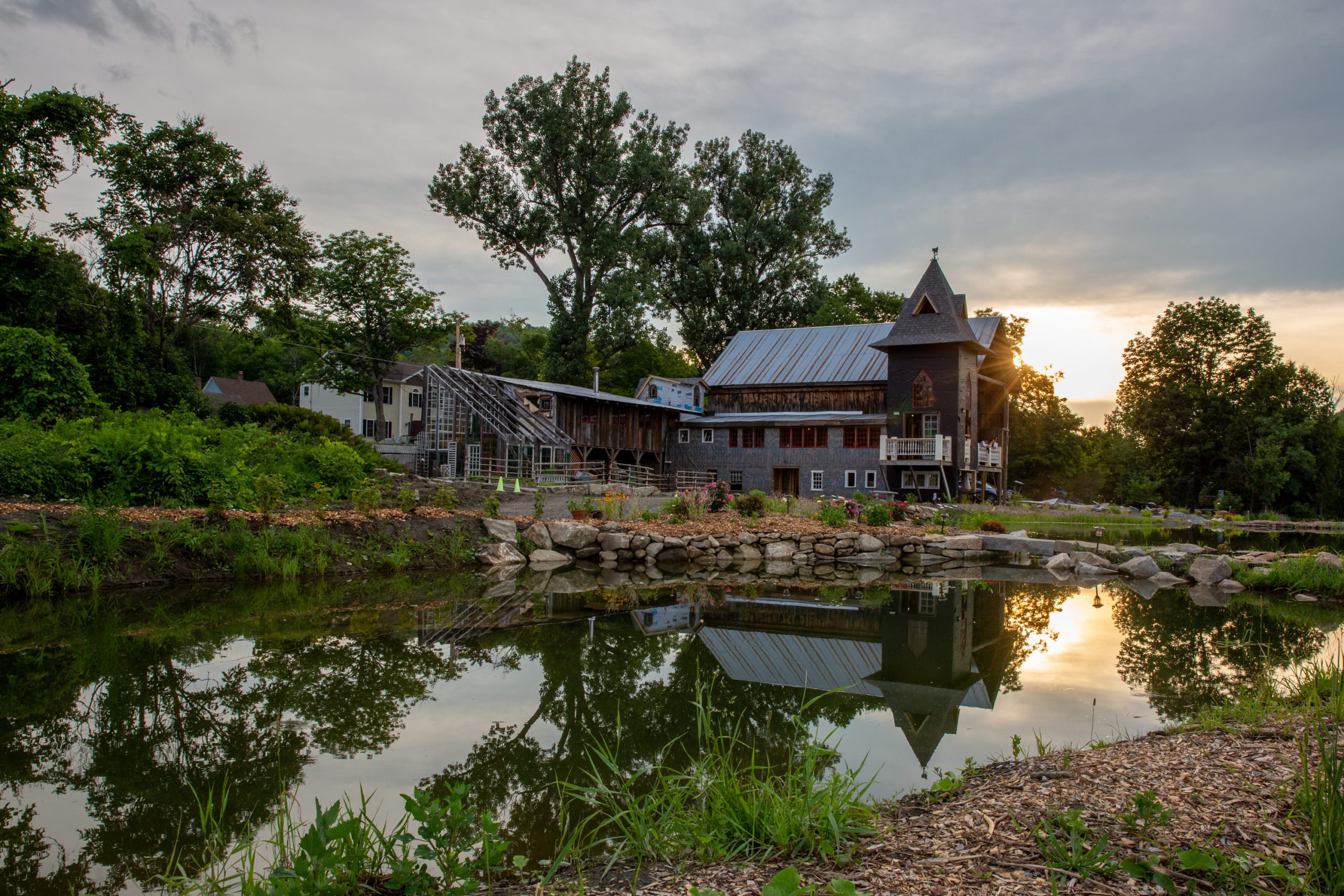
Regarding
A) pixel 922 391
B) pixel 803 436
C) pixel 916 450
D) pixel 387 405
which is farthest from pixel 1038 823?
pixel 387 405

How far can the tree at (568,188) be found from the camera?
126ft

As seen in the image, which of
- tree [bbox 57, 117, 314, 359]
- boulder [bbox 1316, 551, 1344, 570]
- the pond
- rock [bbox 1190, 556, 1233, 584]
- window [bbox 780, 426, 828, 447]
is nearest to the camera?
the pond

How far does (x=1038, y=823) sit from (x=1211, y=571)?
48.4 ft

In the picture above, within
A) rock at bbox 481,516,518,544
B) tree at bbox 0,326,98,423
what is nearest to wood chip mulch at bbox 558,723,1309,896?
rock at bbox 481,516,518,544

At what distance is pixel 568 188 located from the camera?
39.6 meters

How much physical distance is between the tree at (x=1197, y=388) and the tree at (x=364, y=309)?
41.2 meters

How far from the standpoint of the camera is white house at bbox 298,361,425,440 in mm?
51344

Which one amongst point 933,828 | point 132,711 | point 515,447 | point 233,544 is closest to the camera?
point 933,828

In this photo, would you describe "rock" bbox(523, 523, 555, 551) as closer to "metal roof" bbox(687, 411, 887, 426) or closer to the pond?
A: the pond

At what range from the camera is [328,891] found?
9.44 ft

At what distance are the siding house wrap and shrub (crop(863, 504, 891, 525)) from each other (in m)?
10.0

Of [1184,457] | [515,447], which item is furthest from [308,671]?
[1184,457]

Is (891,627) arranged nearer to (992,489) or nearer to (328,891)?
(328,891)

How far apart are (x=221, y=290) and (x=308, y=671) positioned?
27277 mm
